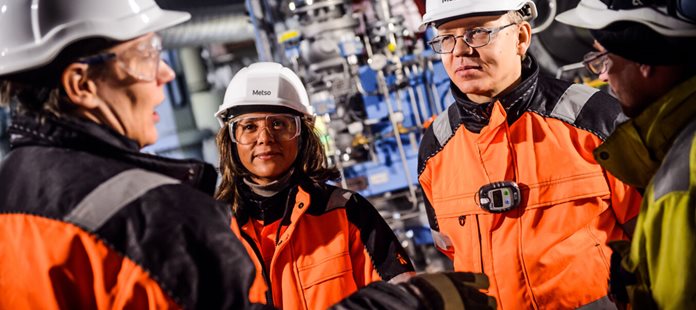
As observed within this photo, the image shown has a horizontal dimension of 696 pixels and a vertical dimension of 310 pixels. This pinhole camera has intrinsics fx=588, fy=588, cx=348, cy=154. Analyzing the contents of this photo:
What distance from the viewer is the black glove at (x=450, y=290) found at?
159 cm

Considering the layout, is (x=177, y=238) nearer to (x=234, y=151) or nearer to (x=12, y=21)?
(x=12, y=21)

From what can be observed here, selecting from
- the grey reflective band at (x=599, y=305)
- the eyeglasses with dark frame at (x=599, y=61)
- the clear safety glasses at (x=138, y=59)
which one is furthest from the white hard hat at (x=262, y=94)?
the grey reflective band at (x=599, y=305)

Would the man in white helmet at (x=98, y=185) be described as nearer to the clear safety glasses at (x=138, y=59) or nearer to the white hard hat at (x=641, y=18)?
the clear safety glasses at (x=138, y=59)

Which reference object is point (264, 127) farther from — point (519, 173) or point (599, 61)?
point (599, 61)

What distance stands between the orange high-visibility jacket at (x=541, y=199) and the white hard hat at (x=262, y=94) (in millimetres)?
795

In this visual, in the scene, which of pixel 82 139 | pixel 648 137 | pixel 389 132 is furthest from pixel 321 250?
pixel 389 132

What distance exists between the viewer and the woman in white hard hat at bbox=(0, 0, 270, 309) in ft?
4.03

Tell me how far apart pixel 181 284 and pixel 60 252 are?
25cm

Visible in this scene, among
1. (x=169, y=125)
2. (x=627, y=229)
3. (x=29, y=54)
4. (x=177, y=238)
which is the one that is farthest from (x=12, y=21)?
(x=169, y=125)

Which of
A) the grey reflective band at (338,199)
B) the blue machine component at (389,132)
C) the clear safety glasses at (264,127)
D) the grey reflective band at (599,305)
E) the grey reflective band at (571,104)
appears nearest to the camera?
the grey reflective band at (599,305)

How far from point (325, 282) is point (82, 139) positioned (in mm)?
1184

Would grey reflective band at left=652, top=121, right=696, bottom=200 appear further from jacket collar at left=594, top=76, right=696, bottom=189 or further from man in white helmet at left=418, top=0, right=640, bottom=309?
man in white helmet at left=418, top=0, right=640, bottom=309

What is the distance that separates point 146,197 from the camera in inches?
49.9

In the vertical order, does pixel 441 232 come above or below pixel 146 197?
below
